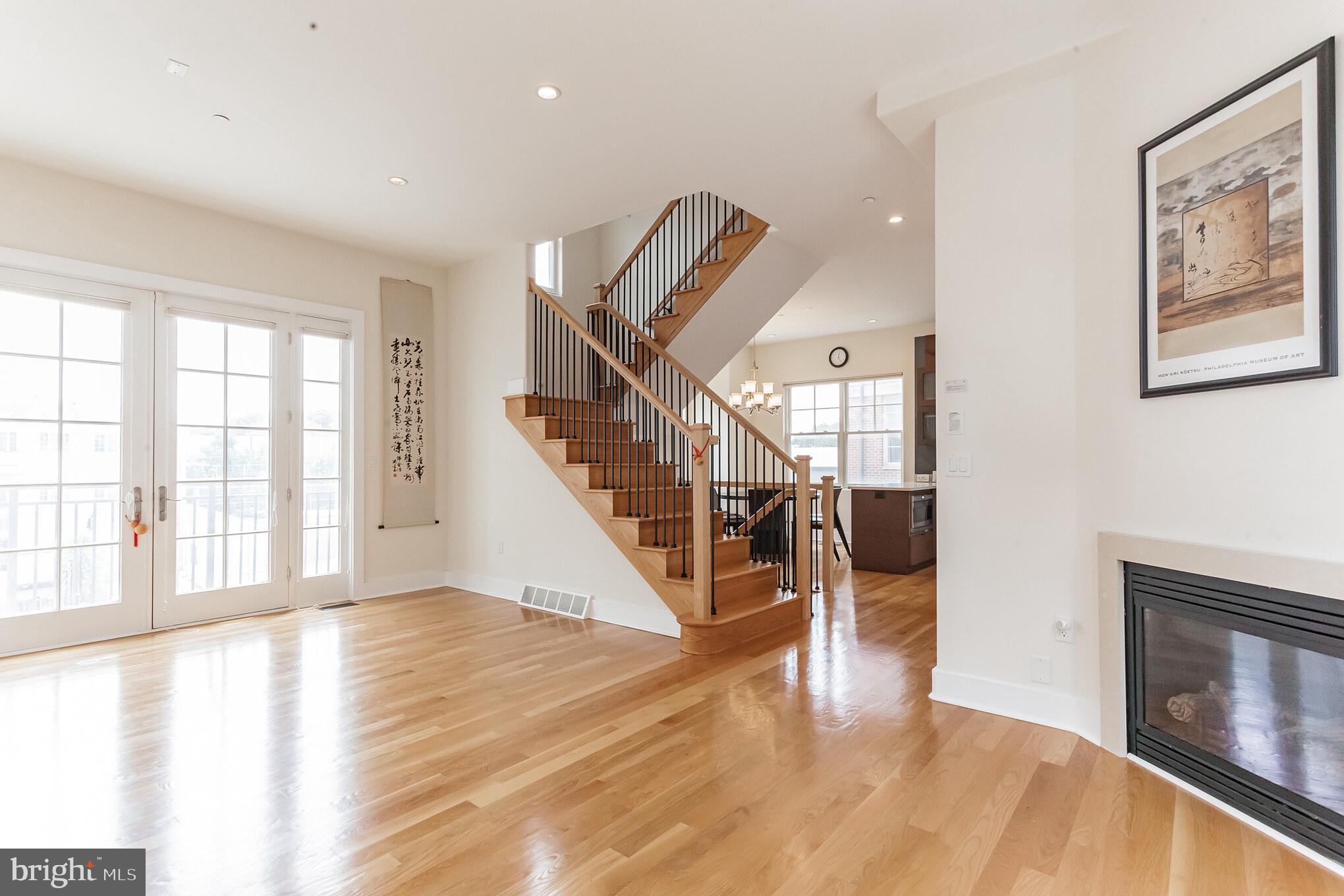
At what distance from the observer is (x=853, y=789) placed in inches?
91.4

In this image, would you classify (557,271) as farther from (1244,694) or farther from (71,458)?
(1244,694)

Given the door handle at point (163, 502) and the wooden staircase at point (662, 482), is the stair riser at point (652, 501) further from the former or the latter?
the door handle at point (163, 502)

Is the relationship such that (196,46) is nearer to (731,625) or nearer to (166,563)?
(166,563)

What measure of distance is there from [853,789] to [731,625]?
5.84ft

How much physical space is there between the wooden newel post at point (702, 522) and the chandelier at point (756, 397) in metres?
4.44

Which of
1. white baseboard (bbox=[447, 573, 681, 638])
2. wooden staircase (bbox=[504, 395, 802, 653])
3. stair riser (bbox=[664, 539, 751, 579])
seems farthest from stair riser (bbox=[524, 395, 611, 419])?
stair riser (bbox=[664, 539, 751, 579])

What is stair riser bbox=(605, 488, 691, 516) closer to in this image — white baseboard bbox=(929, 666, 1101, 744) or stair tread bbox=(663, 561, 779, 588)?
stair tread bbox=(663, 561, 779, 588)

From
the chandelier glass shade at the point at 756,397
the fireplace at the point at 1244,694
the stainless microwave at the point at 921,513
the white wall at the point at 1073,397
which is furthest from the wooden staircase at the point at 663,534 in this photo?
the chandelier glass shade at the point at 756,397

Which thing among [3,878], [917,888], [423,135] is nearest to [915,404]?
[423,135]

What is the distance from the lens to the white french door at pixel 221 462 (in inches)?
180

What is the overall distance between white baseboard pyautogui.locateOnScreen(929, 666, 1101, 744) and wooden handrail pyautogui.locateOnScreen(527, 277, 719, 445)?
1.79 metres

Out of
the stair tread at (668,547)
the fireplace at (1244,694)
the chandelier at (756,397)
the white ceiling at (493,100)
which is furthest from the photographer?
the chandelier at (756,397)

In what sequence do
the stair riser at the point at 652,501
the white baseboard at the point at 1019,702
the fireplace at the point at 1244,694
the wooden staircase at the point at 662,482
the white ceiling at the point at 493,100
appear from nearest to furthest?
1. the fireplace at the point at 1244,694
2. the white ceiling at the point at 493,100
3. the white baseboard at the point at 1019,702
4. the wooden staircase at the point at 662,482
5. the stair riser at the point at 652,501

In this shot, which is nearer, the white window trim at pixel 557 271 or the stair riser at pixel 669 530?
the stair riser at pixel 669 530
